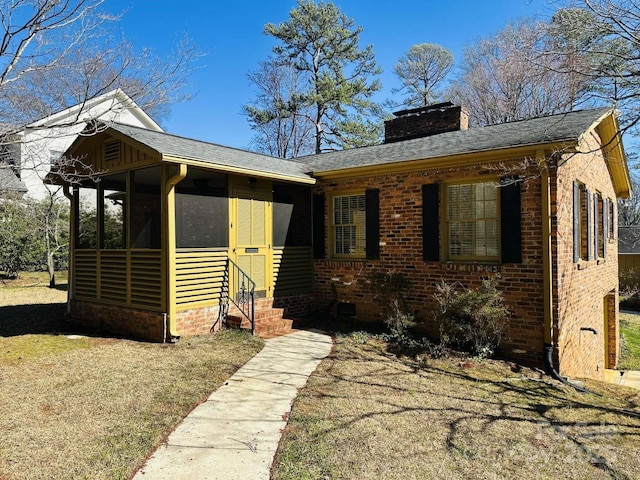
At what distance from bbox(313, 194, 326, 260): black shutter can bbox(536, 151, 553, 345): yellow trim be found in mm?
4430

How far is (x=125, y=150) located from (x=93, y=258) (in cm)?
244

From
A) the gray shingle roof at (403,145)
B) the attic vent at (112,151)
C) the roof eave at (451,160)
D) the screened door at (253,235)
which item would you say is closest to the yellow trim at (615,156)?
the gray shingle roof at (403,145)

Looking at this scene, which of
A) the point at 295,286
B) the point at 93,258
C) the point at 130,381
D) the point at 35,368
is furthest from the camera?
the point at 295,286

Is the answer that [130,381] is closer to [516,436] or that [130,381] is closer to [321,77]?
[516,436]

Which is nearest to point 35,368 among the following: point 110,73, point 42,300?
point 110,73

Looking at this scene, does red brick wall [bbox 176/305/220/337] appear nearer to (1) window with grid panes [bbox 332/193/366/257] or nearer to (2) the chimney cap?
(1) window with grid panes [bbox 332/193/366/257]

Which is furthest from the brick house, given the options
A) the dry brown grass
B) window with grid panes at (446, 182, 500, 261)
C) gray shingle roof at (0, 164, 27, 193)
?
gray shingle roof at (0, 164, 27, 193)

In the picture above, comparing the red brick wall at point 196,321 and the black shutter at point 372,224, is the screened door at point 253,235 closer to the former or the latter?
the red brick wall at point 196,321

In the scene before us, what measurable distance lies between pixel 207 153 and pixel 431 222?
4.27m

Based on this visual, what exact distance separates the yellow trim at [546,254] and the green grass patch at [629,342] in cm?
687

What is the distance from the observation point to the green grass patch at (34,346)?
648 centimetres

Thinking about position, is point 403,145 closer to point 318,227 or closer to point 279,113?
point 318,227

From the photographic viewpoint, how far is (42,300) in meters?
12.4

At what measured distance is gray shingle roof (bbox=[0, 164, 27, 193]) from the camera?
1720 cm
